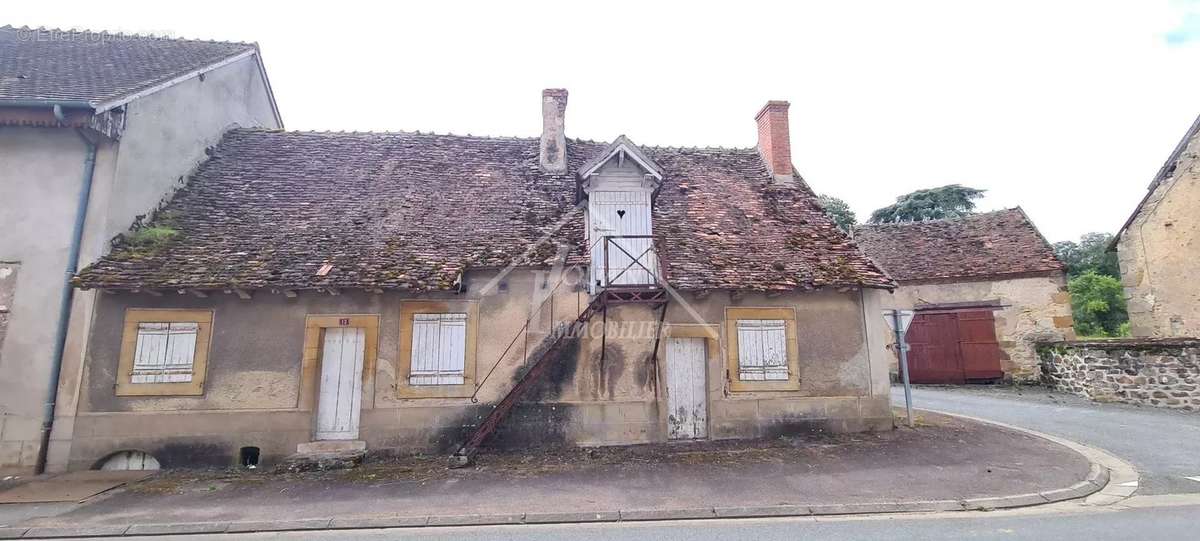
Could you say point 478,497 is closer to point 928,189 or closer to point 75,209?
point 75,209

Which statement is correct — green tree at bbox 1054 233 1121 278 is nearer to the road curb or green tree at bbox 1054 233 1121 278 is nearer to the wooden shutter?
the road curb

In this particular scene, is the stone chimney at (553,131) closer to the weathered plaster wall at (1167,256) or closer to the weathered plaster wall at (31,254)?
the weathered plaster wall at (31,254)

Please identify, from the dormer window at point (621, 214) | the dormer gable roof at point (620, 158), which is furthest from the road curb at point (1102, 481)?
the dormer gable roof at point (620, 158)

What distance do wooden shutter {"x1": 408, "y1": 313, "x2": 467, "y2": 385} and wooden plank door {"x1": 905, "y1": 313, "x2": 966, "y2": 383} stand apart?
1509 cm

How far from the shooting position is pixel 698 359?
34.4ft

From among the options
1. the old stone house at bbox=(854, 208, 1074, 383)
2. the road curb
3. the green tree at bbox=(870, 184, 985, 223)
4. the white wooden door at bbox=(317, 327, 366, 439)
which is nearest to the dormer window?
the white wooden door at bbox=(317, 327, 366, 439)

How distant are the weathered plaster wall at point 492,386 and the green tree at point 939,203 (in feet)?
93.3

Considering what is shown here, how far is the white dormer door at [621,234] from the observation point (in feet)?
32.3

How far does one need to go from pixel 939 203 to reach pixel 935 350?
67.7 feet

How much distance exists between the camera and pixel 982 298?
17922 mm

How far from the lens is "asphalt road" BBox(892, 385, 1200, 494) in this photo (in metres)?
7.83

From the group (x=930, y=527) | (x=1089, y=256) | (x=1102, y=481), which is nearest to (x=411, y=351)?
(x=930, y=527)

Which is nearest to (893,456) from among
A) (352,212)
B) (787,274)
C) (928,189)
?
(787,274)

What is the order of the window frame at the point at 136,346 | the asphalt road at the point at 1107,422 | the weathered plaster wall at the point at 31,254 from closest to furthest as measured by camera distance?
the asphalt road at the point at 1107,422, the weathered plaster wall at the point at 31,254, the window frame at the point at 136,346
